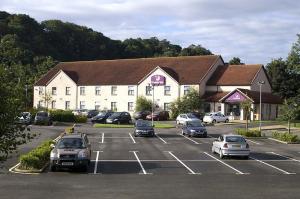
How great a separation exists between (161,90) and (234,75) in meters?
11.2

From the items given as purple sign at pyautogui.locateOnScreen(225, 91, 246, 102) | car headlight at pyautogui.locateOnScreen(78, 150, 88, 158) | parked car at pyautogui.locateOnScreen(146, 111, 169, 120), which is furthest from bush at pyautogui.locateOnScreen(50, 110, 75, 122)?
car headlight at pyautogui.locateOnScreen(78, 150, 88, 158)

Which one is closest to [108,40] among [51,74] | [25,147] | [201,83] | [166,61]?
[51,74]

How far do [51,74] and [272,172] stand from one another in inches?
2920

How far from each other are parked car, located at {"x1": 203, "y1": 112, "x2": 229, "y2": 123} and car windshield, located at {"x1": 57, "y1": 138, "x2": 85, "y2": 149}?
42.6 m

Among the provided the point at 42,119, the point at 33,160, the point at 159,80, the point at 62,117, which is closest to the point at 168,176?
the point at 33,160

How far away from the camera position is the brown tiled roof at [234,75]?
77.7 m

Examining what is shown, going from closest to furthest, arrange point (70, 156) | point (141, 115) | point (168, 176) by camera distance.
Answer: point (168, 176)
point (70, 156)
point (141, 115)

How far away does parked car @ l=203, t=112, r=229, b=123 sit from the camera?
6788 centimetres

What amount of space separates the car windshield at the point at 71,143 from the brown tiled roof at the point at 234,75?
53113 millimetres

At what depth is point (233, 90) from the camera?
7412 centimetres

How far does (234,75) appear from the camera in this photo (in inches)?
3142

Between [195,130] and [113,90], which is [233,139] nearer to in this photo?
[195,130]

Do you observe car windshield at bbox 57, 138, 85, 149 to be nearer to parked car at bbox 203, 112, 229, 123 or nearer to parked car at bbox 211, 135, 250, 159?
parked car at bbox 211, 135, 250, 159

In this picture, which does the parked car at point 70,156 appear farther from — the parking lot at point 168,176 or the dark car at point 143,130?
the dark car at point 143,130
